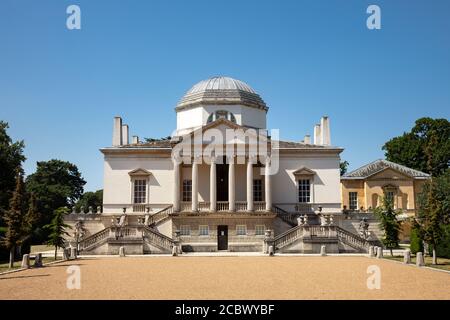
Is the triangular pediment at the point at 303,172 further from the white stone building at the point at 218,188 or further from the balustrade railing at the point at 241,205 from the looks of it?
the balustrade railing at the point at 241,205

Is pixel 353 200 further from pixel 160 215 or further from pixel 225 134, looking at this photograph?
pixel 160 215

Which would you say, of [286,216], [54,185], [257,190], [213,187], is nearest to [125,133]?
[213,187]

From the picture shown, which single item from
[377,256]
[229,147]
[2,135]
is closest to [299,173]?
[229,147]

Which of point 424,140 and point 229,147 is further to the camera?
point 424,140

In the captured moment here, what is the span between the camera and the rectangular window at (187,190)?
145 feet

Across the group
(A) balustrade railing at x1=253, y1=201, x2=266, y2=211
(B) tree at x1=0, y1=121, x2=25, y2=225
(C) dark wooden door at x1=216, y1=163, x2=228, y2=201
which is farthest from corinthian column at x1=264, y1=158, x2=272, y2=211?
(B) tree at x1=0, y1=121, x2=25, y2=225

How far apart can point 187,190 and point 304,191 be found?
36.3 feet

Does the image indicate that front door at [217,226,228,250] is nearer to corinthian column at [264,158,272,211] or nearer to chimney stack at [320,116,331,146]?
corinthian column at [264,158,272,211]

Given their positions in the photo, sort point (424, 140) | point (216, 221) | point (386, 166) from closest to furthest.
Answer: point (216, 221)
point (386, 166)
point (424, 140)

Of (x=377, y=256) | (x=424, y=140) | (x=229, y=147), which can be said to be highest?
(x=424, y=140)

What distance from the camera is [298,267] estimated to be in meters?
24.4

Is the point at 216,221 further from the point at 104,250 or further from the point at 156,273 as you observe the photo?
the point at 156,273

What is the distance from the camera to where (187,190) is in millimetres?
44250
